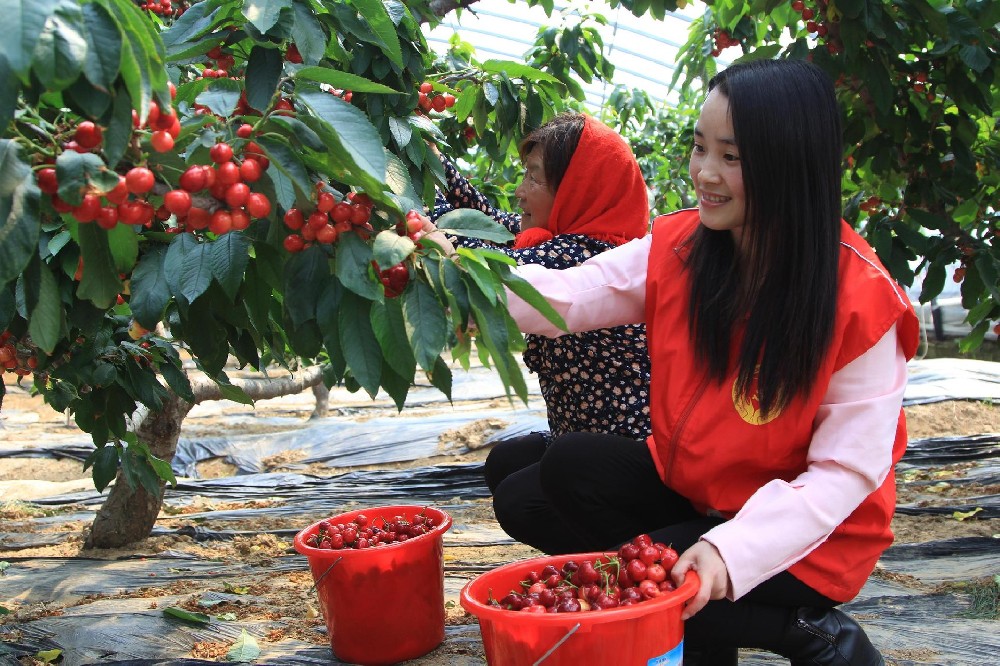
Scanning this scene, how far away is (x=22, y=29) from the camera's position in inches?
27.9

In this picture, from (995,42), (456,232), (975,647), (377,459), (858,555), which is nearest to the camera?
(456,232)

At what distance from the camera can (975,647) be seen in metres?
1.90

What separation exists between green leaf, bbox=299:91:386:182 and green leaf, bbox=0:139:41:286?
0.29 m

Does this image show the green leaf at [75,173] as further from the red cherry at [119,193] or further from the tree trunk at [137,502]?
the tree trunk at [137,502]

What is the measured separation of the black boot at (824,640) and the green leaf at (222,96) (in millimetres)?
1119

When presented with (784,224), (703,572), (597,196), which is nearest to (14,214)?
(703,572)

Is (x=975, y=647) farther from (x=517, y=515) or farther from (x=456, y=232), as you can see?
(x=456, y=232)

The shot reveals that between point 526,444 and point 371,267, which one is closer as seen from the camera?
point 371,267

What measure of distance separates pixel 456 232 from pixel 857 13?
5.03 ft

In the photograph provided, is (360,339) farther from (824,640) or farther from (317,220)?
(824,640)

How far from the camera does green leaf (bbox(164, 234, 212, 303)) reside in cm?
102

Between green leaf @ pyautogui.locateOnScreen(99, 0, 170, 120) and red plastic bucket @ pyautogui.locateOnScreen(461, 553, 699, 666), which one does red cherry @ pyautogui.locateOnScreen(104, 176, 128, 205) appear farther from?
red plastic bucket @ pyautogui.locateOnScreen(461, 553, 699, 666)

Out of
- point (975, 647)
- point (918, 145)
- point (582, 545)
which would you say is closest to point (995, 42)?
point (918, 145)

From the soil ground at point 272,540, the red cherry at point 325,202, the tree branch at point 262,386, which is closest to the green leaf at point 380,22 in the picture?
the red cherry at point 325,202
